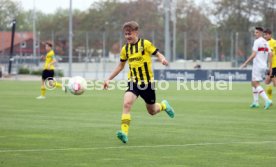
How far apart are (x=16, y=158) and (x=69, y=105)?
1335 cm

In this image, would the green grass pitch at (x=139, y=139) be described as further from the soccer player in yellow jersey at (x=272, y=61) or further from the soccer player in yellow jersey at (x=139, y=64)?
the soccer player in yellow jersey at (x=272, y=61)

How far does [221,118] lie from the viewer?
18.7 meters

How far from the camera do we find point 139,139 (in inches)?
538

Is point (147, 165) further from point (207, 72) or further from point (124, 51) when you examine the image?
point (207, 72)

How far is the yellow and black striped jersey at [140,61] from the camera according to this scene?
13820 millimetres

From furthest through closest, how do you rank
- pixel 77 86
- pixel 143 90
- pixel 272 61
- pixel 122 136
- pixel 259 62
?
pixel 272 61 → pixel 259 62 → pixel 77 86 → pixel 143 90 → pixel 122 136

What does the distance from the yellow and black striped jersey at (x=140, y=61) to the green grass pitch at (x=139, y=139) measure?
3.74 ft

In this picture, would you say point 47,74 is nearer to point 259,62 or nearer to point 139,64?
point 259,62

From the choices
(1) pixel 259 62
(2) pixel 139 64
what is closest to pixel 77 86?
(2) pixel 139 64

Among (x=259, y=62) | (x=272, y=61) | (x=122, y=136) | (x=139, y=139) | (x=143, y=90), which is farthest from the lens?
(x=272, y=61)

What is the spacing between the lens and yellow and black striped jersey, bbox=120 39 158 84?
45.3 feet

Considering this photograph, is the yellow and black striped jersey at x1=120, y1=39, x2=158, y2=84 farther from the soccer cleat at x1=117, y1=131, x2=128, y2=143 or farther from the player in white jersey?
the player in white jersey

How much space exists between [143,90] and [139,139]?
3.03 ft

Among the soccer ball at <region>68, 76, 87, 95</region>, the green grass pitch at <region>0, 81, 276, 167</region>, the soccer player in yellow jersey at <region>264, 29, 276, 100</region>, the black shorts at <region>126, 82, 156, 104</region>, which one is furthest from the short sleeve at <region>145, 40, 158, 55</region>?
the soccer player in yellow jersey at <region>264, 29, 276, 100</region>
